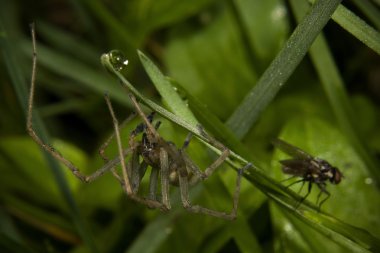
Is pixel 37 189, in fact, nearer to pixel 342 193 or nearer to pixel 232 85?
pixel 232 85

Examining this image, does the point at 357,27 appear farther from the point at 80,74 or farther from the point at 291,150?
the point at 80,74

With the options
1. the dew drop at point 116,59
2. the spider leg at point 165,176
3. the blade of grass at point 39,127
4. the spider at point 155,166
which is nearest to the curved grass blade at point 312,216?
the dew drop at point 116,59

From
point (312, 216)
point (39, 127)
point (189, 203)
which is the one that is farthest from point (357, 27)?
point (39, 127)

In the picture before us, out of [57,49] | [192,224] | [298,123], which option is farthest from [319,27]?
[57,49]

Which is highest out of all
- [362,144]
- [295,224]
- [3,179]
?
[362,144]

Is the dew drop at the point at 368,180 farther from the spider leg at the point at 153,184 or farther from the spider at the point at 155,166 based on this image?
the spider leg at the point at 153,184

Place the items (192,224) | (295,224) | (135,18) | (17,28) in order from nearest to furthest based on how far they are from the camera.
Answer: (295,224), (192,224), (135,18), (17,28)
